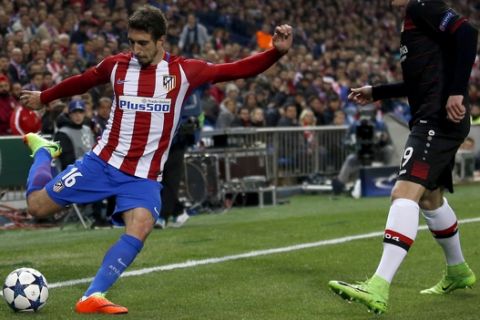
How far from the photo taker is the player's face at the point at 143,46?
7.18 meters

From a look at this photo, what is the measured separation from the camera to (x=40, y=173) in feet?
25.8

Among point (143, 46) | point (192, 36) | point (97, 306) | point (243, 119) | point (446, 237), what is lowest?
point (97, 306)

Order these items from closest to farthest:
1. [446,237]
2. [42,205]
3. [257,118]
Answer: [42,205] → [446,237] → [257,118]

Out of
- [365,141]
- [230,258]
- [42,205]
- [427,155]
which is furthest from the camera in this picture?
[365,141]

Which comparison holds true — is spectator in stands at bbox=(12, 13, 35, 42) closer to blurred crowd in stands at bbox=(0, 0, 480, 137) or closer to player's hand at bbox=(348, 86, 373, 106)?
blurred crowd in stands at bbox=(0, 0, 480, 137)

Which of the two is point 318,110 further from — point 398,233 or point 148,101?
point 398,233

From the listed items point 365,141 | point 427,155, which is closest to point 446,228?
point 427,155

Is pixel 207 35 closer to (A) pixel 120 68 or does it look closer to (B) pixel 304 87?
(B) pixel 304 87

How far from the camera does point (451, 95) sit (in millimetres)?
6840


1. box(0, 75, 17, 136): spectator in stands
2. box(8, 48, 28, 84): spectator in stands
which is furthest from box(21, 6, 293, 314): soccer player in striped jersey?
box(8, 48, 28, 84): spectator in stands

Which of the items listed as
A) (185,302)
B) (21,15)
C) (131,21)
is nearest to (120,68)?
(131,21)

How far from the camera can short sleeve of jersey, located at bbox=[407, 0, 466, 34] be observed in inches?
274

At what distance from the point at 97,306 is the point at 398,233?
1.99m

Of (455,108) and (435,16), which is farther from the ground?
(435,16)
